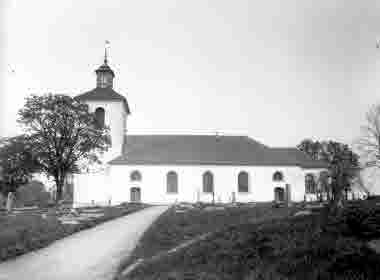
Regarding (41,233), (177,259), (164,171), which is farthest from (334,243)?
(164,171)

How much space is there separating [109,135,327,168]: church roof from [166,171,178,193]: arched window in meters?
1.45

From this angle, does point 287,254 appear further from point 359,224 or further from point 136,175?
point 136,175

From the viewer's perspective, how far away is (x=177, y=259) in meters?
7.64

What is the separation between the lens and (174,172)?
3747 centimetres

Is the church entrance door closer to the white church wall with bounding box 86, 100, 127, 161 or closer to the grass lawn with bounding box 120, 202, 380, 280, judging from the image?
the white church wall with bounding box 86, 100, 127, 161

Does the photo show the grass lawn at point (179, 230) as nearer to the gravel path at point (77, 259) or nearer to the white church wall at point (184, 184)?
the gravel path at point (77, 259)

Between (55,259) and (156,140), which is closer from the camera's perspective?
(55,259)

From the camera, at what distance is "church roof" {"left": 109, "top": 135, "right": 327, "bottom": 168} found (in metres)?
37.6

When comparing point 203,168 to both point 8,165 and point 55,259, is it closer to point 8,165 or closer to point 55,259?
point 8,165

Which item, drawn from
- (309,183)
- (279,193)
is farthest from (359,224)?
(309,183)

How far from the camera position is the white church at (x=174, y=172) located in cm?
3641

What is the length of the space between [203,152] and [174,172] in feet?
15.0

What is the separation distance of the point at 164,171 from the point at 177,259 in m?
29.7

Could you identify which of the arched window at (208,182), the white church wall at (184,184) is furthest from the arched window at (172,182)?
the arched window at (208,182)
